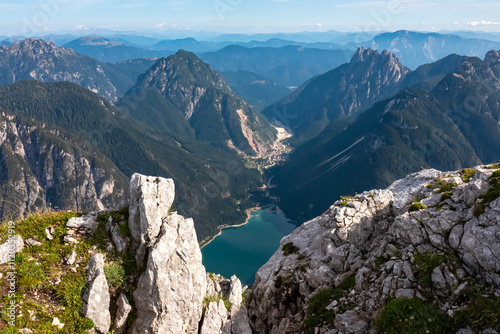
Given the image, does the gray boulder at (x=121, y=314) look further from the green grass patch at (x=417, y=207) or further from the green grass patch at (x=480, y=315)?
the green grass patch at (x=417, y=207)

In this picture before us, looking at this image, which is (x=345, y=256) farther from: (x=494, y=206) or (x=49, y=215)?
(x=49, y=215)

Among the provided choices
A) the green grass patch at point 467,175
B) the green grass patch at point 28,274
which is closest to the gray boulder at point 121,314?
the green grass patch at point 28,274

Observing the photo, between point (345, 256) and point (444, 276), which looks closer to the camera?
point (444, 276)

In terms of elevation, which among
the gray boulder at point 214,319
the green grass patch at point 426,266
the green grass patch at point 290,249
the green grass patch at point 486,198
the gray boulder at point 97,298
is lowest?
the gray boulder at point 214,319

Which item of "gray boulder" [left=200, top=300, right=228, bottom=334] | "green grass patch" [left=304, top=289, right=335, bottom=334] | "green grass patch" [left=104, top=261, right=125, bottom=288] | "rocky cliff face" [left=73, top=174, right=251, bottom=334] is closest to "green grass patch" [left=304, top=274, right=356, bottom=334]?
"green grass patch" [left=304, top=289, right=335, bottom=334]

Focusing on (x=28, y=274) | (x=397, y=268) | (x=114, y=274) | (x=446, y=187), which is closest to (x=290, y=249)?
(x=397, y=268)

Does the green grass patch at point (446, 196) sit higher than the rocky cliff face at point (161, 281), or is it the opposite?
the green grass patch at point (446, 196)

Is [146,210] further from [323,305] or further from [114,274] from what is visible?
[323,305]

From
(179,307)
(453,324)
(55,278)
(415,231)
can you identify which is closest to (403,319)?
(453,324)
